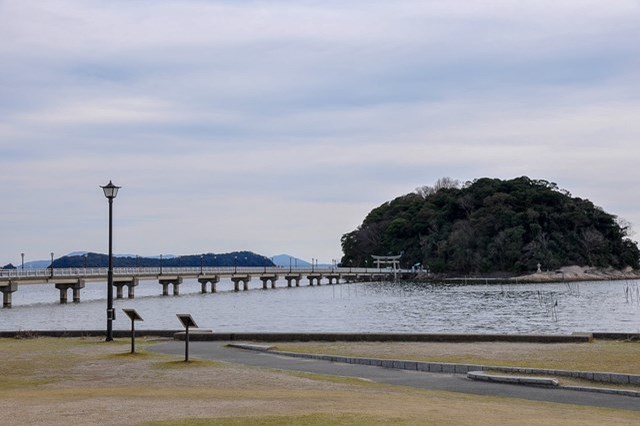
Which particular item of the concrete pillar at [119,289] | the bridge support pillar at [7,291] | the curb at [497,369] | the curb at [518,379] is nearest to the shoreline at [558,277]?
the concrete pillar at [119,289]

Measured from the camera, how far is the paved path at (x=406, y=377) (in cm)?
1460

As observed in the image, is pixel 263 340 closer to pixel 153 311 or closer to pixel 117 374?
pixel 117 374

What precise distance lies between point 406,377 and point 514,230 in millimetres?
127420

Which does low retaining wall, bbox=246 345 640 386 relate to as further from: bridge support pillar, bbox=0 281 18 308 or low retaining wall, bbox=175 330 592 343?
bridge support pillar, bbox=0 281 18 308

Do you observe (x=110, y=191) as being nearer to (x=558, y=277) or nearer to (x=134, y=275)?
(x=134, y=275)

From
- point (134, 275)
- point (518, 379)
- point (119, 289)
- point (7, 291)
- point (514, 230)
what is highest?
point (514, 230)

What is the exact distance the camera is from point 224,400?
13.7 metres

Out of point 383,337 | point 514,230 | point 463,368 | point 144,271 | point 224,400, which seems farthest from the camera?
point 514,230

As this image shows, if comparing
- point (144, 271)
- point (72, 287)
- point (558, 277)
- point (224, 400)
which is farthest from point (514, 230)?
point (224, 400)

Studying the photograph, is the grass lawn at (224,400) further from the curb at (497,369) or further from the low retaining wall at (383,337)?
the low retaining wall at (383,337)

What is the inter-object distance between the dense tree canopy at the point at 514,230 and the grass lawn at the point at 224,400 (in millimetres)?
125660

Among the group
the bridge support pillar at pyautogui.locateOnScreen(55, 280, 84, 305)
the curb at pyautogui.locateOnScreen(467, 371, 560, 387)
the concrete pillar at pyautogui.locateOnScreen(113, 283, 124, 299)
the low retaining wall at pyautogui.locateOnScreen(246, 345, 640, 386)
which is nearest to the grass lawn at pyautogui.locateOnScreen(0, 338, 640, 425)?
the curb at pyautogui.locateOnScreen(467, 371, 560, 387)

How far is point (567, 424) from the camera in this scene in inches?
459

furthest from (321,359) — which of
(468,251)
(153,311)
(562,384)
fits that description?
(468,251)
